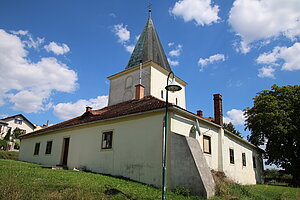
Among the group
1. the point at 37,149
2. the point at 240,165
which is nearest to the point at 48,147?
the point at 37,149

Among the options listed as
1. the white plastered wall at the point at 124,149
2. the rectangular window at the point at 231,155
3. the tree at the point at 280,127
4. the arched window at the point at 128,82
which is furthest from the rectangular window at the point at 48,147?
the tree at the point at 280,127

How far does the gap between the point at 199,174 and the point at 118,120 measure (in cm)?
627

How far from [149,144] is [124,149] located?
1.99 meters

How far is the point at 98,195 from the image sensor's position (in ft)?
26.9

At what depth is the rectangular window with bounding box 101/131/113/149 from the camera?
14.7 m

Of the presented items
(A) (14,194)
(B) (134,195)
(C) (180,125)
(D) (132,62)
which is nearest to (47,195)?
(A) (14,194)

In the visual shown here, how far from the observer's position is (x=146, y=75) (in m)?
23.2

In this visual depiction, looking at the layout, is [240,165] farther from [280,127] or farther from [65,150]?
[65,150]

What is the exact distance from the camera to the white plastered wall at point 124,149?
12031mm

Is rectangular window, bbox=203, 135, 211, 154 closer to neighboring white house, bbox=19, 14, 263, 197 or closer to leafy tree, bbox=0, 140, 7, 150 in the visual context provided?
neighboring white house, bbox=19, 14, 263, 197

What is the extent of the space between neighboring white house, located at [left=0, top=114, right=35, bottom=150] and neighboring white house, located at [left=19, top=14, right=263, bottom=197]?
1089 inches

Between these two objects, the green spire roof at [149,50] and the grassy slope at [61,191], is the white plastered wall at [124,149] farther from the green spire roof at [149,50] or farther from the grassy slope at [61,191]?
the green spire roof at [149,50]

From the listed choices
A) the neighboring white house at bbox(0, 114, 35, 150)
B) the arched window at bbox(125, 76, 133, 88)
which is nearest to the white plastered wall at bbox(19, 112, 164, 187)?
the arched window at bbox(125, 76, 133, 88)

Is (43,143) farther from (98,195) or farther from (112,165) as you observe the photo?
(98,195)
